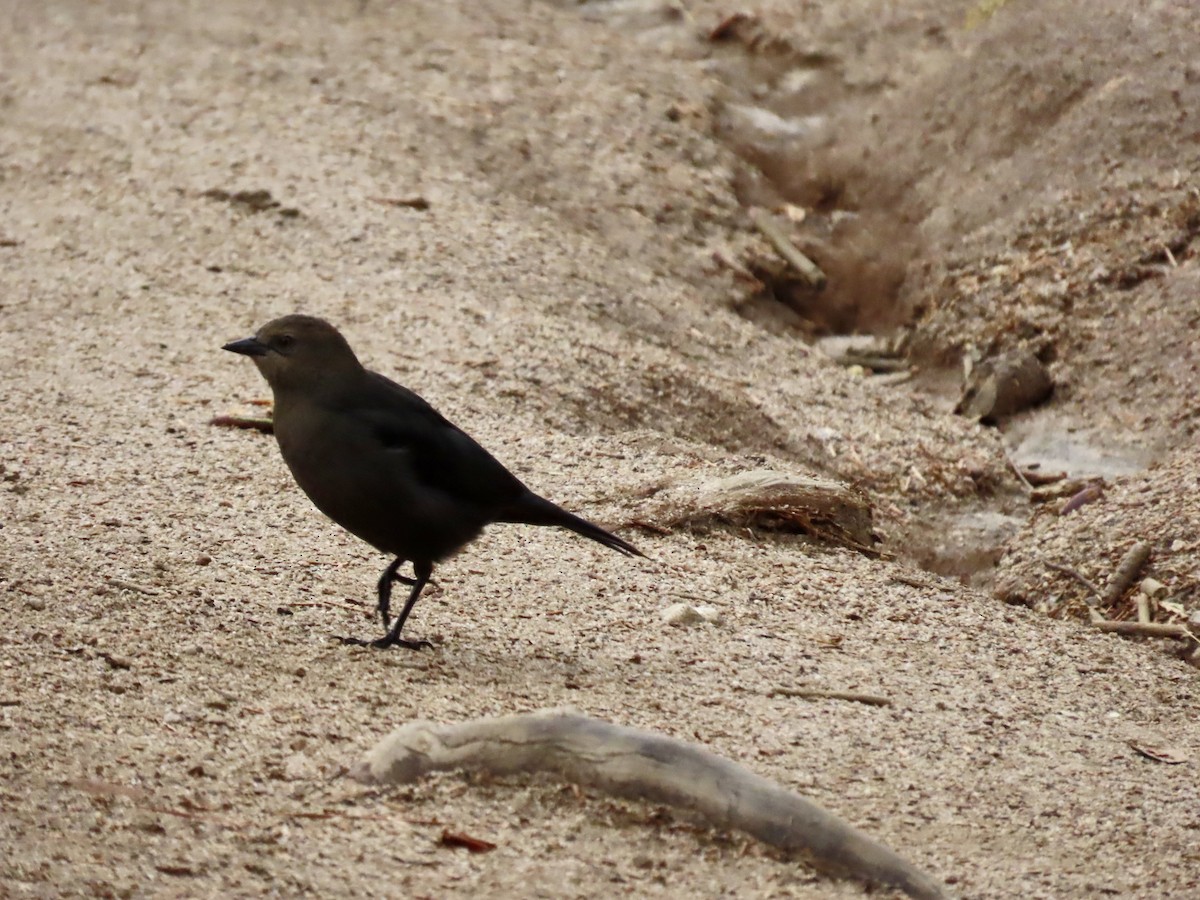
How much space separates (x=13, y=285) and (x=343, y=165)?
6.58ft

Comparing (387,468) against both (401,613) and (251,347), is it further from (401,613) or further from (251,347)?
(251,347)

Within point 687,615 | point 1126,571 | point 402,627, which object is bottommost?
point 402,627

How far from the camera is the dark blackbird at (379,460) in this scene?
14.0 feet

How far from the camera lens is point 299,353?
14.5 ft

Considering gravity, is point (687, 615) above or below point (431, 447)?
below

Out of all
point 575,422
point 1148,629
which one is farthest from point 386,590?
point 1148,629

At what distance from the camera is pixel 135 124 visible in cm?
930

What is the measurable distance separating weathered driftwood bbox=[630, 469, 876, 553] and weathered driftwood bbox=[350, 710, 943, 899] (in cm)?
195

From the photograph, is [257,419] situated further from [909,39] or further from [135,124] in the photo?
[909,39]

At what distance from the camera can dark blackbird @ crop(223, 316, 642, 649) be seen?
4.26 m

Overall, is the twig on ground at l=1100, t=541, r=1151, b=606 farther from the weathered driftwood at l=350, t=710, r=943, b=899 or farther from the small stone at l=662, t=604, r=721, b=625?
the weathered driftwood at l=350, t=710, r=943, b=899

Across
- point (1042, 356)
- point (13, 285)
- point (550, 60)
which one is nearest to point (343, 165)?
point (13, 285)

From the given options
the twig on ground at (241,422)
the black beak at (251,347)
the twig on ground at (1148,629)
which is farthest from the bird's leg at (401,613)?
the twig on ground at (1148,629)

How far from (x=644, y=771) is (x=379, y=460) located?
1.23 m
